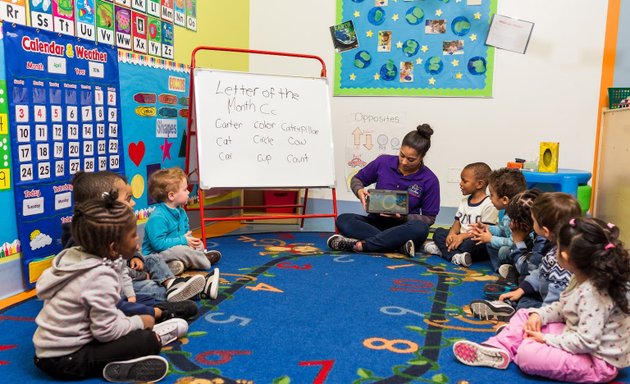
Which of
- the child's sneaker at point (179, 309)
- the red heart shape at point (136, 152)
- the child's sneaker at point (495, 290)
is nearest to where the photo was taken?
the child's sneaker at point (179, 309)

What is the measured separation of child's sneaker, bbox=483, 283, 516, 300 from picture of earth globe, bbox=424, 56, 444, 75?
6.55 ft

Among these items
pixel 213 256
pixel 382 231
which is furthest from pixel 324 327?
pixel 382 231

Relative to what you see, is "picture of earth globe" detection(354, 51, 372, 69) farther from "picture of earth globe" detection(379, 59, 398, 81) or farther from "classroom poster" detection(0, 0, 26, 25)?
"classroom poster" detection(0, 0, 26, 25)

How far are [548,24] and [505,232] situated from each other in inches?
71.7

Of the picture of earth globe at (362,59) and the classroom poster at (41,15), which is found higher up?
the picture of earth globe at (362,59)

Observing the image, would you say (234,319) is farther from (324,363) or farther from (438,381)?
(438,381)

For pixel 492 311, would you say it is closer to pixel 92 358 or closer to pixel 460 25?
pixel 92 358

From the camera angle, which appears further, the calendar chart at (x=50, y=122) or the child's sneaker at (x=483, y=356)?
the calendar chart at (x=50, y=122)

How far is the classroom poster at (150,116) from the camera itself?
2.95 metres

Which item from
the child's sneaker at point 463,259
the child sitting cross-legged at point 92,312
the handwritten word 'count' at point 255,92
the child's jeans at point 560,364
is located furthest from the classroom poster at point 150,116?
the child's jeans at point 560,364

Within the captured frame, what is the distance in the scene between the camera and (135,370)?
1.51 m

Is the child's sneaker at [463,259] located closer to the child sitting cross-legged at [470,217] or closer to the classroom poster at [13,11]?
the child sitting cross-legged at [470,217]

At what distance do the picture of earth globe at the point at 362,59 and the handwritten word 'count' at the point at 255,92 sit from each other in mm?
891

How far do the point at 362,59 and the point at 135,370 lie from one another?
10.1 ft
